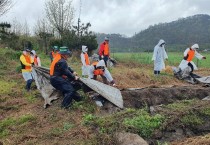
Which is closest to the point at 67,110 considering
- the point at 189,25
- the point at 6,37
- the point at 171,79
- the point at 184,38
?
the point at 171,79

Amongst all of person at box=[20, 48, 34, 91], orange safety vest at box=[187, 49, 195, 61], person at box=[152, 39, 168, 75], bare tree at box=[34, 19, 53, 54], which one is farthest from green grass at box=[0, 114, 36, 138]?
bare tree at box=[34, 19, 53, 54]

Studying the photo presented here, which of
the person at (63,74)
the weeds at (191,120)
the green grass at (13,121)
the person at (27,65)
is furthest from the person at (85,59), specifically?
the weeds at (191,120)

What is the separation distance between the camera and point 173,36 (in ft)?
245

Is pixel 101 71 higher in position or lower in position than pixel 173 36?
lower

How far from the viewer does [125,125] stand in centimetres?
709

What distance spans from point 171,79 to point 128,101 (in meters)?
5.94

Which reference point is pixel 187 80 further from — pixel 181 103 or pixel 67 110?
pixel 67 110

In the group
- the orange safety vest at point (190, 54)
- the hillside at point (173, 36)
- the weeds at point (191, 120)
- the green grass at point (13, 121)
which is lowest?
the green grass at point (13, 121)

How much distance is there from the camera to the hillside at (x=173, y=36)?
64.1 m

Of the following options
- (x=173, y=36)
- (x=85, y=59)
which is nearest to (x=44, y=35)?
(x=85, y=59)

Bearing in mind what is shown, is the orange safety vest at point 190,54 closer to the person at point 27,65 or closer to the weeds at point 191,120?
the person at point 27,65

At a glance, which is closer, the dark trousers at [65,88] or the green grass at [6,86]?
the dark trousers at [65,88]

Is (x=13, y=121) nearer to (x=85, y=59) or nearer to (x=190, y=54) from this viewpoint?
(x=85, y=59)

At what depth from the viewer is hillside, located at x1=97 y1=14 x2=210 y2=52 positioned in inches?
2525
